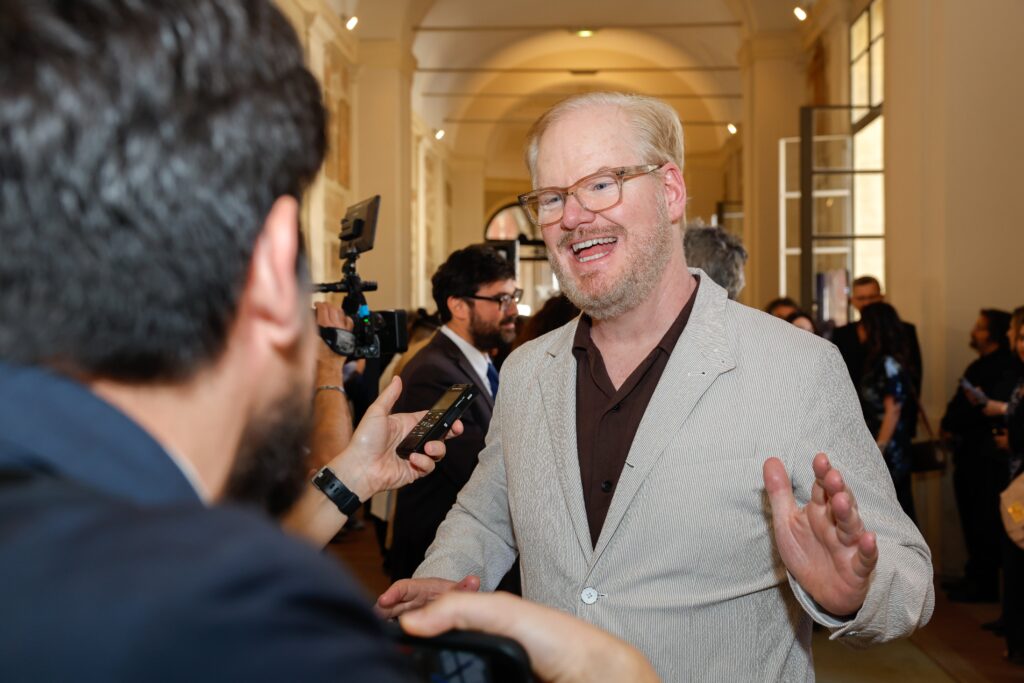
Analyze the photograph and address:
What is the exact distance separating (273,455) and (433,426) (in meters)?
1.56

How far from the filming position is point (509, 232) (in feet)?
131

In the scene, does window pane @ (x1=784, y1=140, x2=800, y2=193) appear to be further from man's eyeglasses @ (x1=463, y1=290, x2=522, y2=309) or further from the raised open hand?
the raised open hand

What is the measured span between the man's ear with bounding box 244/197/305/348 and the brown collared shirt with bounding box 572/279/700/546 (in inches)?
56.9

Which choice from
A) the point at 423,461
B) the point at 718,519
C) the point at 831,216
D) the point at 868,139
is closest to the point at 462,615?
the point at 718,519

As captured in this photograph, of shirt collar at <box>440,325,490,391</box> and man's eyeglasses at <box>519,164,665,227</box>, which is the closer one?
man's eyeglasses at <box>519,164,665,227</box>

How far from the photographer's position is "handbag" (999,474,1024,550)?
12.5 feet

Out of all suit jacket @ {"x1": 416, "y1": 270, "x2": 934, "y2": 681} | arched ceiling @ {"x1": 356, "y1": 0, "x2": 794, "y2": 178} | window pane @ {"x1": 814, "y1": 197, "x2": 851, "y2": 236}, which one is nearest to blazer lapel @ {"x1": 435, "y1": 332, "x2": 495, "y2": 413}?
suit jacket @ {"x1": 416, "y1": 270, "x2": 934, "y2": 681}

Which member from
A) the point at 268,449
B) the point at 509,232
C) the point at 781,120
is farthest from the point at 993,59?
the point at 509,232

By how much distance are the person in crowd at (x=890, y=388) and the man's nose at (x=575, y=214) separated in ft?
15.7

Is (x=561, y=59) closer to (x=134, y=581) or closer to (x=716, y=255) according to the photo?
(x=716, y=255)

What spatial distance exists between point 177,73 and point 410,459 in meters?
1.67

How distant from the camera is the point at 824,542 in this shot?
5.78 feet

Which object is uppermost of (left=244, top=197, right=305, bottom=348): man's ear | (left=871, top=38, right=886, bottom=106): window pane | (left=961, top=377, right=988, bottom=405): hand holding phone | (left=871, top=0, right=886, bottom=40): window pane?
(left=871, top=0, right=886, bottom=40): window pane

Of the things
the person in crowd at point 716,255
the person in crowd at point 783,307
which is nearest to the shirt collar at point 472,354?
the person in crowd at point 716,255
